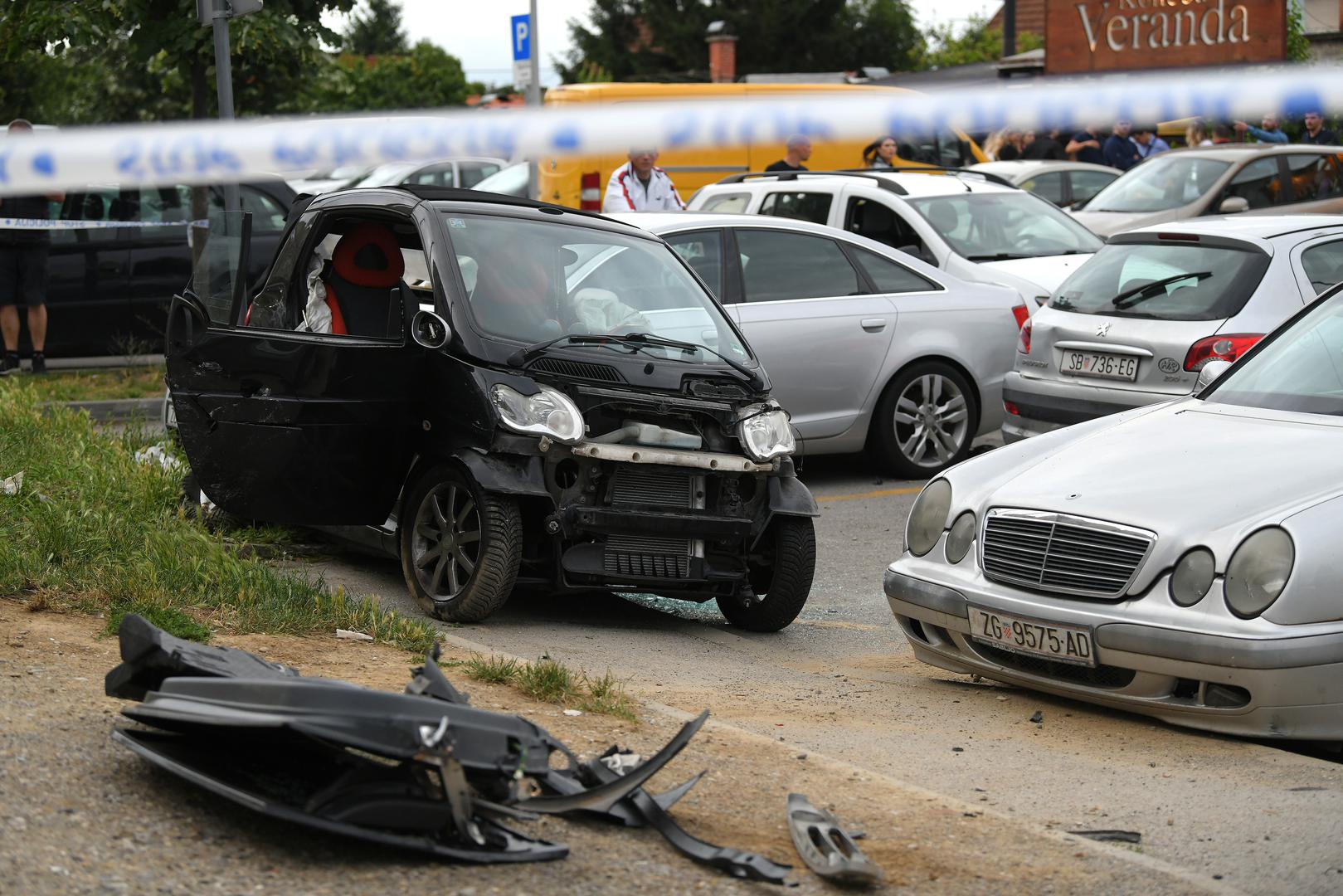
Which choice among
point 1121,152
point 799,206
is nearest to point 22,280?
point 799,206

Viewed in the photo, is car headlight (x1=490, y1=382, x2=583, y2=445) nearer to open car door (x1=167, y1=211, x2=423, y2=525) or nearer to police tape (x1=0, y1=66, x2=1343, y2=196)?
open car door (x1=167, y1=211, x2=423, y2=525)

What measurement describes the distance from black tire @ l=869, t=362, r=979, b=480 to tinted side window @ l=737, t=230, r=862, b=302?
28.2 inches

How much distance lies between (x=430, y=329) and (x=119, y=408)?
6.16 m

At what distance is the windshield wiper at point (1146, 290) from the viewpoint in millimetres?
9664

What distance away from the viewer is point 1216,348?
9289mm

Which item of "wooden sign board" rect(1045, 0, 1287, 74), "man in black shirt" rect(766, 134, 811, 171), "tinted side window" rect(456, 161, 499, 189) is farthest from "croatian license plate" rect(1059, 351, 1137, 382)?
"wooden sign board" rect(1045, 0, 1287, 74)

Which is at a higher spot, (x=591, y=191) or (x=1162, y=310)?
(x=591, y=191)

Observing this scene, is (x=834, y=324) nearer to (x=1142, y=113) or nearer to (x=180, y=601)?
(x=180, y=601)

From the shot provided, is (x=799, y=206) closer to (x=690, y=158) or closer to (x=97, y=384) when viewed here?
(x=97, y=384)

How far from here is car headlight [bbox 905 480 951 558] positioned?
6031 millimetres

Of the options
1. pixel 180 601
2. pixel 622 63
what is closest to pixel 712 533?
pixel 180 601

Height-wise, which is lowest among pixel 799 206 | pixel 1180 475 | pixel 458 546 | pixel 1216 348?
pixel 458 546

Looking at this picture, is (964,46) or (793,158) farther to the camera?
(964,46)

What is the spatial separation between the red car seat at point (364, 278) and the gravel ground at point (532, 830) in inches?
121
